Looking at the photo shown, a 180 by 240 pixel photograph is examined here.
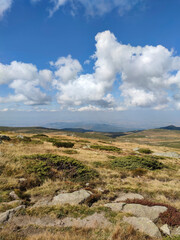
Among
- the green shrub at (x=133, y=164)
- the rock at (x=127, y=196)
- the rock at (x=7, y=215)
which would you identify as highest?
the rock at (x=7, y=215)

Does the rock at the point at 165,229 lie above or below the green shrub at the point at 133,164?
above

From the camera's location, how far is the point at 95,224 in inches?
260

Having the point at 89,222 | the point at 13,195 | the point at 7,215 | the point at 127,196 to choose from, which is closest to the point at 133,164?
the point at 127,196

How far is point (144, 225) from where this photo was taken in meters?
6.55

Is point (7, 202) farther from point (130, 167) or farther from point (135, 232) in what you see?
point (130, 167)

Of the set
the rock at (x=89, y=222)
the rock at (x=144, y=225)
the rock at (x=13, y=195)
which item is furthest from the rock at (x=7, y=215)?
the rock at (x=144, y=225)

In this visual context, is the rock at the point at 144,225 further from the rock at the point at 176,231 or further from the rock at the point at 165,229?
the rock at the point at 176,231

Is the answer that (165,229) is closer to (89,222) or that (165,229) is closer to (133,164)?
(89,222)

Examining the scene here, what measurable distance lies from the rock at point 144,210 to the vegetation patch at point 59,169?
5971 millimetres

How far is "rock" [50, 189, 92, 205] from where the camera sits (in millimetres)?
8873

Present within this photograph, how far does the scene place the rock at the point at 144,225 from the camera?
20.2ft

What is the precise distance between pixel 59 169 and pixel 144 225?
10.4 meters

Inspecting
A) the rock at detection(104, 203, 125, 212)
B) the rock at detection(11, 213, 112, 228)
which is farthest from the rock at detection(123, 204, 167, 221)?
the rock at detection(11, 213, 112, 228)

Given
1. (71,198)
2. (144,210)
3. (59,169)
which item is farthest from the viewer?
(59,169)
